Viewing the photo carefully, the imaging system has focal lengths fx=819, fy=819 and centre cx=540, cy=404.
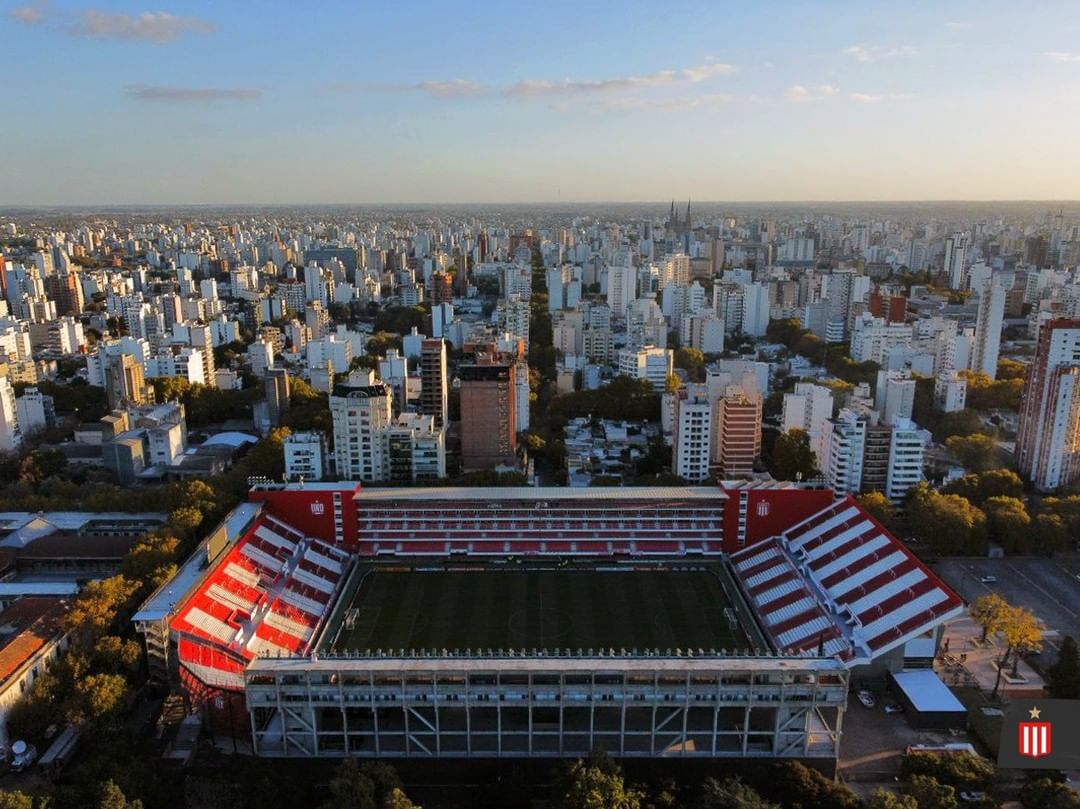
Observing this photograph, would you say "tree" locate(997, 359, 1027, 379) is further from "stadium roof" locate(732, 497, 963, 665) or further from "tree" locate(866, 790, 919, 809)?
"tree" locate(866, 790, 919, 809)

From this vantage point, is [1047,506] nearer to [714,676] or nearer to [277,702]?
[714,676]

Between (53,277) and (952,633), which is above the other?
(53,277)

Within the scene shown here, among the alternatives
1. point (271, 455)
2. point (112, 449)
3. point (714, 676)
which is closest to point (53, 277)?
point (112, 449)

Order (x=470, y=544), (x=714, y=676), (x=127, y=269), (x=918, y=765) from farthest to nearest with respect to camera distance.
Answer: (x=127, y=269) < (x=470, y=544) < (x=714, y=676) < (x=918, y=765)

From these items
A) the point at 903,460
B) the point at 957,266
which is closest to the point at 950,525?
→ the point at 903,460

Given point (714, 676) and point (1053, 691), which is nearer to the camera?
point (714, 676)
